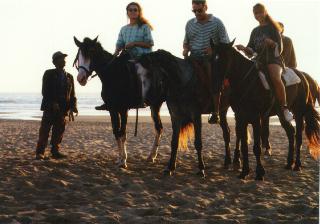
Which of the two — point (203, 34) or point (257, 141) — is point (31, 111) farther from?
point (257, 141)

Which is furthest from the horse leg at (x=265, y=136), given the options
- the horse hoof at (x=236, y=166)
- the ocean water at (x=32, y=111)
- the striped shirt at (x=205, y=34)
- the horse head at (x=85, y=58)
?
the ocean water at (x=32, y=111)

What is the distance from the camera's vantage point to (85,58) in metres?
7.50

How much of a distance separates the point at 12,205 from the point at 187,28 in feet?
15.6

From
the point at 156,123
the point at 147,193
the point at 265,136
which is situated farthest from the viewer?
the point at 265,136

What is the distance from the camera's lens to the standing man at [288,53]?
938 cm

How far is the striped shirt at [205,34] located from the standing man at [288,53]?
2.00 meters

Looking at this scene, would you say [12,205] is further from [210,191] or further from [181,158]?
[181,158]

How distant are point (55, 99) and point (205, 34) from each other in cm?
361

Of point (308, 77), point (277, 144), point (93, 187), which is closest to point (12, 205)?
point (93, 187)

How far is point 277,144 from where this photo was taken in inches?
526

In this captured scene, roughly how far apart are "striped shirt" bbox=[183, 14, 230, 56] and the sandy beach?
2.44 m

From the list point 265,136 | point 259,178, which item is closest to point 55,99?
point 259,178

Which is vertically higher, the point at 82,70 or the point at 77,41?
the point at 77,41

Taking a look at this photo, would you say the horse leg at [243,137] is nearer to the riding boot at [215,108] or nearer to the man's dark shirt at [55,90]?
the riding boot at [215,108]
